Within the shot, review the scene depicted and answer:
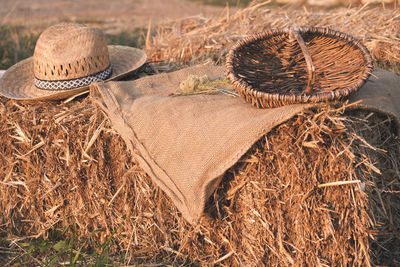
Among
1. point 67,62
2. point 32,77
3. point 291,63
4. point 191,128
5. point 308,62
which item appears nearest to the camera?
point 308,62

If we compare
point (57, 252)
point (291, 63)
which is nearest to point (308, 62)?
point (291, 63)

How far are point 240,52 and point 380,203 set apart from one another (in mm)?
1252

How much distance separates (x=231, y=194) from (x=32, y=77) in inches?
80.3

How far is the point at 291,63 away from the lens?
2734 mm

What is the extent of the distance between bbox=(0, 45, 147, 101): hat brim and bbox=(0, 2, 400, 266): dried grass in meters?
0.09

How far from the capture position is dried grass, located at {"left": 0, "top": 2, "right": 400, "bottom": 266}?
87.1 inches

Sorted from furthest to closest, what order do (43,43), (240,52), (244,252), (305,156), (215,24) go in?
(215,24) < (43,43) < (240,52) < (244,252) < (305,156)

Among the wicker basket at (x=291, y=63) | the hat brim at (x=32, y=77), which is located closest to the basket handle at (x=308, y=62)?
the wicker basket at (x=291, y=63)

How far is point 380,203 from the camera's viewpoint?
8.14 feet

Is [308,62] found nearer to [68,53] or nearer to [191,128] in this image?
[191,128]

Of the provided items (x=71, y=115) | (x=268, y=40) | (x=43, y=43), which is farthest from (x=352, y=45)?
(x=43, y=43)

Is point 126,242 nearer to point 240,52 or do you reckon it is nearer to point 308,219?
point 308,219

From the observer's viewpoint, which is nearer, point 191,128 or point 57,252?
point 191,128

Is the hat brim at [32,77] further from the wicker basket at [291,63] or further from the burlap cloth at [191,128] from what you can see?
the wicker basket at [291,63]
